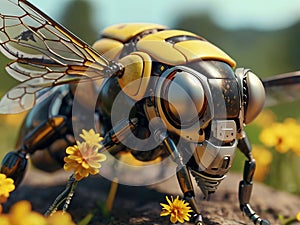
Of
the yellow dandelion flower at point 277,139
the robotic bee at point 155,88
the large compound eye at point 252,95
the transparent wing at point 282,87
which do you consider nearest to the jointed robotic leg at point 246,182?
the robotic bee at point 155,88

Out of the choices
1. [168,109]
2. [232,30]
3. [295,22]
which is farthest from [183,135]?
[232,30]

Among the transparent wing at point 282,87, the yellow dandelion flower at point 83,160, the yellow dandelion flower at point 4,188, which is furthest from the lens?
the transparent wing at point 282,87

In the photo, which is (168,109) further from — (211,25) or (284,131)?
(211,25)

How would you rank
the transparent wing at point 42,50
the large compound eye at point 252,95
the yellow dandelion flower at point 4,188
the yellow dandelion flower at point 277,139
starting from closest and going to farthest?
the yellow dandelion flower at point 4,188, the transparent wing at point 42,50, the large compound eye at point 252,95, the yellow dandelion flower at point 277,139

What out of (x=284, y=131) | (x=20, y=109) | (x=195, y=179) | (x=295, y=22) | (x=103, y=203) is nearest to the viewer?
(x=195, y=179)

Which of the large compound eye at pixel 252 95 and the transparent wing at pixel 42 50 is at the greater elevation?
the transparent wing at pixel 42 50

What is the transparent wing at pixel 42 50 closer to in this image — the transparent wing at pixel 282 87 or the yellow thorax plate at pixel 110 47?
the yellow thorax plate at pixel 110 47

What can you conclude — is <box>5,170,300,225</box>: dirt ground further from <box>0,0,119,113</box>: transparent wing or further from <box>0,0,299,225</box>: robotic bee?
<box>0,0,119,113</box>: transparent wing
